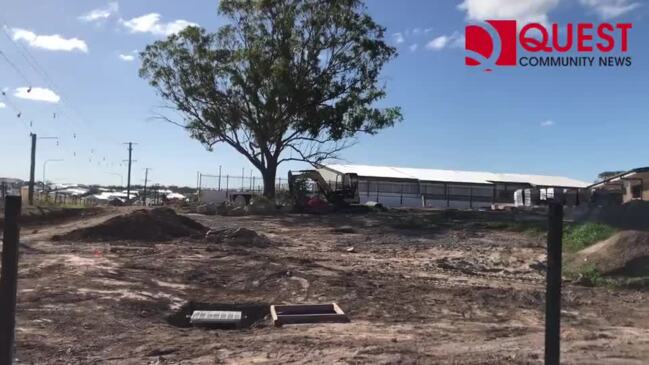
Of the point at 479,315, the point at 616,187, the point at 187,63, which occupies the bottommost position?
the point at 479,315

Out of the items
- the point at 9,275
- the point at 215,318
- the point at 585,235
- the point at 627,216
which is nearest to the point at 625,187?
the point at 627,216

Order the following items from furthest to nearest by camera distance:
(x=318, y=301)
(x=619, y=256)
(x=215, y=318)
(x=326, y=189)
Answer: (x=326, y=189) → (x=619, y=256) → (x=318, y=301) → (x=215, y=318)

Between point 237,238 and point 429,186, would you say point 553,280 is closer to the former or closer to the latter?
point 237,238

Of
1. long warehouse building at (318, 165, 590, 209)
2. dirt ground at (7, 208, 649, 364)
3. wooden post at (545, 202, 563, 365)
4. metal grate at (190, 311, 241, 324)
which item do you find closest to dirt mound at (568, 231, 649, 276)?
dirt ground at (7, 208, 649, 364)

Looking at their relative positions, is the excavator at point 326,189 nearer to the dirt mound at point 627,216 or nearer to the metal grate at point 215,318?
the dirt mound at point 627,216

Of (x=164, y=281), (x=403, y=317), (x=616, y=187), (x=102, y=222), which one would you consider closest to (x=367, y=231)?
(x=102, y=222)

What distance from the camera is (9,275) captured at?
3992mm

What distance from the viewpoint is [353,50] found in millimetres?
47562

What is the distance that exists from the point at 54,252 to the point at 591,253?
49.0 feet

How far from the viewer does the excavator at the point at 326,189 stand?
44.2 metres

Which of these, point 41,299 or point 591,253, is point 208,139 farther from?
point 41,299

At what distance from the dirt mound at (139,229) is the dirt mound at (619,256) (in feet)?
47.1

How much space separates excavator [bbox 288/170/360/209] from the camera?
4422 centimetres

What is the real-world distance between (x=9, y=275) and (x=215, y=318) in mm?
6409
